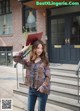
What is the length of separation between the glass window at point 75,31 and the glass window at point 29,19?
7.61ft

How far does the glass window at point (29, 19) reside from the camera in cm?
1241

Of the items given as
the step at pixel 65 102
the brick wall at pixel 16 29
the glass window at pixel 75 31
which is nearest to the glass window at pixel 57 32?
the glass window at pixel 75 31

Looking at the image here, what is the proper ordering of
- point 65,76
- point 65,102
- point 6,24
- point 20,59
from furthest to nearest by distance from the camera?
point 6,24, point 65,76, point 65,102, point 20,59

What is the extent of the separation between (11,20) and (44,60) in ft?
31.6

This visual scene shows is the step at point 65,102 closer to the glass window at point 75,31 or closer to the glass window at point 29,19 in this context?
the glass window at point 75,31

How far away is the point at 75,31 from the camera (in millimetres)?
10531

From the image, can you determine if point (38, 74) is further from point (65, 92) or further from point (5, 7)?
point (5, 7)

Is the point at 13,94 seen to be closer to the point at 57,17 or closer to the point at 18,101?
the point at 18,101

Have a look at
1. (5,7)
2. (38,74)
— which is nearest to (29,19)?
(5,7)

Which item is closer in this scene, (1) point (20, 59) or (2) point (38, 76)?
(2) point (38, 76)

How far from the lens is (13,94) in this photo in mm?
8430

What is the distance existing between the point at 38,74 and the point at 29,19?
8.43 metres

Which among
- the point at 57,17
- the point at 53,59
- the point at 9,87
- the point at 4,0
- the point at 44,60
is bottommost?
the point at 9,87

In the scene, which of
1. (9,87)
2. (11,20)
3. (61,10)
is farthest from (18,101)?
(11,20)
